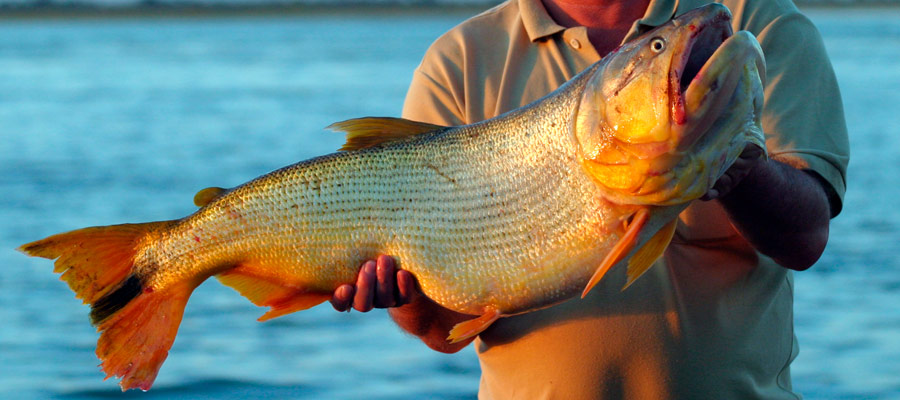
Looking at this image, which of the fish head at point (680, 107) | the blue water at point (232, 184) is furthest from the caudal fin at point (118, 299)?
the blue water at point (232, 184)

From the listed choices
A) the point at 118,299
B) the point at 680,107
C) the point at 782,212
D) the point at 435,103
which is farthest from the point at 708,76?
the point at 118,299

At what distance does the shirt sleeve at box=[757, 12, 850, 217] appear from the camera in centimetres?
312

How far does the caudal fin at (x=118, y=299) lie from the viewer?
324 cm

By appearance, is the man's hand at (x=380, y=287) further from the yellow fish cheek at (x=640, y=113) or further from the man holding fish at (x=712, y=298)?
the yellow fish cheek at (x=640, y=113)

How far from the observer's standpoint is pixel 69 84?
26391 millimetres

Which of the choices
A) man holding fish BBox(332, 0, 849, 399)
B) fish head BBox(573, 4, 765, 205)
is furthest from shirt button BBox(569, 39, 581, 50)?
fish head BBox(573, 4, 765, 205)

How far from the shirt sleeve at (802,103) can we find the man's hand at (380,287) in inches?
43.2

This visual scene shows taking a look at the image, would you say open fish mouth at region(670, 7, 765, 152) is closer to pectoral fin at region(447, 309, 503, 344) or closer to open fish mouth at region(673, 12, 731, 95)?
open fish mouth at region(673, 12, 731, 95)

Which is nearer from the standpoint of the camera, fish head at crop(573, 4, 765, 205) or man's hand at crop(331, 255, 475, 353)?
fish head at crop(573, 4, 765, 205)

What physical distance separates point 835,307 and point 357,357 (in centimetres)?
371

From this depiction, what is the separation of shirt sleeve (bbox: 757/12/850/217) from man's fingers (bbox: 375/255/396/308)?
1.12 meters

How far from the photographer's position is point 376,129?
10.6ft

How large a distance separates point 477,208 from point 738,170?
71cm

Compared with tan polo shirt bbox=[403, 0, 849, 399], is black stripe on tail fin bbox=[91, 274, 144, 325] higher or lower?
higher
